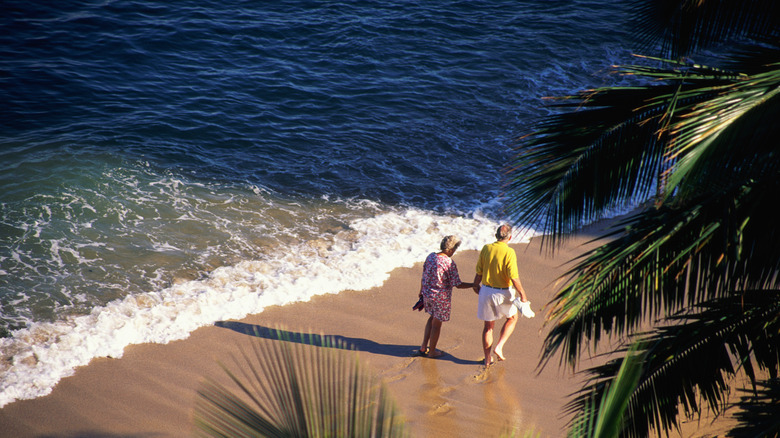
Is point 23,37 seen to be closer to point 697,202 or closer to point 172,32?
point 172,32

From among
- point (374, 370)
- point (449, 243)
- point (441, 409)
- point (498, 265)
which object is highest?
point (449, 243)

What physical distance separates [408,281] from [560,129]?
5131 millimetres

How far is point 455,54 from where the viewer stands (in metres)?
19.2

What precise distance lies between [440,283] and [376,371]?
4.18 ft

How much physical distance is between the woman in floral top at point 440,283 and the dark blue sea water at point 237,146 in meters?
2.04

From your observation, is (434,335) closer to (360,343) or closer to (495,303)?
(495,303)

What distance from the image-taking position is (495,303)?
258 inches

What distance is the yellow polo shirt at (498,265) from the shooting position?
6.33m

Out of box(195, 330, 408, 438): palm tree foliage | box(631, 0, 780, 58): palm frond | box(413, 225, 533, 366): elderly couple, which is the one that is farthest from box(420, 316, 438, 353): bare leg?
box(195, 330, 408, 438): palm tree foliage

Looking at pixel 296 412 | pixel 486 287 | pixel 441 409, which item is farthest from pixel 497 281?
pixel 296 412

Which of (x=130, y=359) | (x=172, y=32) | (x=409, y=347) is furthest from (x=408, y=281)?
(x=172, y=32)

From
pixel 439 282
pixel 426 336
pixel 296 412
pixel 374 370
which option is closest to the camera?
pixel 296 412

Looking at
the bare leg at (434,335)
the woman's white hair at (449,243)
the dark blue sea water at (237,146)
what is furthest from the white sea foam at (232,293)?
the woman's white hair at (449,243)

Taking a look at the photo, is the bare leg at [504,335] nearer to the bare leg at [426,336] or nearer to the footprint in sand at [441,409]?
the bare leg at [426,336]
